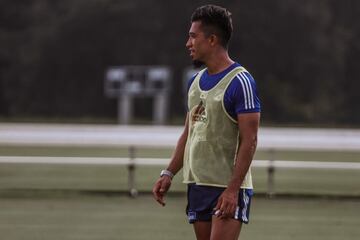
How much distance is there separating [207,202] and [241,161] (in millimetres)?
322

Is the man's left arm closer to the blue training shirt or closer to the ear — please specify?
the blue training shirt

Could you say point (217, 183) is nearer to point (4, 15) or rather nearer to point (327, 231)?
point (327, 231)

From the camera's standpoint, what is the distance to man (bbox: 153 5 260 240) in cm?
404

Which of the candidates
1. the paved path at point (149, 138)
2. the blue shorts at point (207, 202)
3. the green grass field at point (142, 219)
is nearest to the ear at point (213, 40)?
the blue shorts at point (207, 202)

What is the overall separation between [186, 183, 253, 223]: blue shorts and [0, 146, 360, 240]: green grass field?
4.05 metres

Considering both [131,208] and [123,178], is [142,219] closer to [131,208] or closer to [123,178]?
[131,208]

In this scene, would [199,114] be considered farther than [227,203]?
Yes

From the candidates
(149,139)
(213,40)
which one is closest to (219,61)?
(213,40)

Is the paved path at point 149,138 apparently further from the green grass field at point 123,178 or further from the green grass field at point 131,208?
the green grass field at point 131,208

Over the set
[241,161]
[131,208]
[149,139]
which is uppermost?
[241,161]

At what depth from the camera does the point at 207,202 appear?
13.9ft

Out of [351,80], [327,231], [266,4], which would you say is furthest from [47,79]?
[327,231]

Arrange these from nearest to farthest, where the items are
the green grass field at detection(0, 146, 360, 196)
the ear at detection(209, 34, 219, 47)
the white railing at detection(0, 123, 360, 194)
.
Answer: the ear at detection(209, 34, 219, 47) < the green grass field at detection(0, 146, 360, 196) < the white railing at detection(0, 123, 360, 194)

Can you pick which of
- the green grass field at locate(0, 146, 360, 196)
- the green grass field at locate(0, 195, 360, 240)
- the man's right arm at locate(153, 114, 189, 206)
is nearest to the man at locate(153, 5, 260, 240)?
the man's right arm at locate(153, 114, 189, 206)
